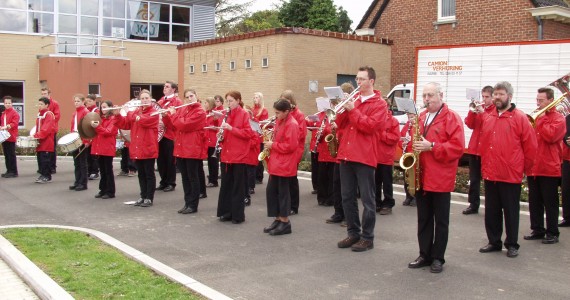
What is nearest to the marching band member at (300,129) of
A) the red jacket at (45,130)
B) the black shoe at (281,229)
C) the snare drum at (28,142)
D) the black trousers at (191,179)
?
the black shoe at (281,229)

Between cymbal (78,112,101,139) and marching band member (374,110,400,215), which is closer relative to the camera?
marching band member (374,110,400,215)

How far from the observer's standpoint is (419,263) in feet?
21.6

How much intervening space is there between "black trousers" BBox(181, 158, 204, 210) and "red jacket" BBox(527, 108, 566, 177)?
4.95 metres

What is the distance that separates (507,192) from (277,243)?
9.42 ft

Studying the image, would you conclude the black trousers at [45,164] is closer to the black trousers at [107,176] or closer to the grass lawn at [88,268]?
the black trousers at [107,176]

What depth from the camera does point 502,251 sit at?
24.0 ft

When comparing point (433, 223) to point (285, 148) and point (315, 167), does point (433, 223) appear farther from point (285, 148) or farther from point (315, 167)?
point (315, 167)

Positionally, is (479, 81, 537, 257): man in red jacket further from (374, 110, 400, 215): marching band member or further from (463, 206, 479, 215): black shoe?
(463, 206, 479, 215): black shoe

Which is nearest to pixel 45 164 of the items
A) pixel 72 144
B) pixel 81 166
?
pixel 81 166

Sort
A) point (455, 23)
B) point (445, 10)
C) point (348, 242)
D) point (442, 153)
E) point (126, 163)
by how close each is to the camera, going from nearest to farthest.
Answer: point (442, 153), point (348, 242), point (126, 163), point (455, 23), point (445, 10)

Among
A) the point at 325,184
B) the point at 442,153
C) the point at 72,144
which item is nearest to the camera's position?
the point at 442,153

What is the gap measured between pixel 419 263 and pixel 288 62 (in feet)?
40.9

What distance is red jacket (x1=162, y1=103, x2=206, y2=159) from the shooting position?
9438 millimetres

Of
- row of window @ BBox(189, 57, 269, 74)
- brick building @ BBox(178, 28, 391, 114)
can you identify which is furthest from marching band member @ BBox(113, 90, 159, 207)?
row of window @ BBox(189, 57, 269, 74)
